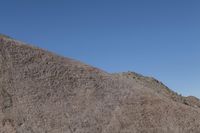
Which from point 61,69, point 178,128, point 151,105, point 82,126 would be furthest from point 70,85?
point 178,128

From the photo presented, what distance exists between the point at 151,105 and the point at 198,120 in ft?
9.22

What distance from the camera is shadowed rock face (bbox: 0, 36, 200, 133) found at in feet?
75.7

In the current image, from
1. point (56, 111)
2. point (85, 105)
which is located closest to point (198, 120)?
point (85, 105)

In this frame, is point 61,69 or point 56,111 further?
point 61,69

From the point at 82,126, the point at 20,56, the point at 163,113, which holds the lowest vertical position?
the point at 82,126

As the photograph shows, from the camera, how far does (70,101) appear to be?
24.1 m

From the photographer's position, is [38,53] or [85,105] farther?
[38,53]

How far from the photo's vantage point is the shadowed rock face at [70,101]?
909 inches

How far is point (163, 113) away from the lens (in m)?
24.1

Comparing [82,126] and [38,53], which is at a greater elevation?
[38,53]

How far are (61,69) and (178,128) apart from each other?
25.1 ft

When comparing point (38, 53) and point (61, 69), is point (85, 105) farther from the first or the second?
point (38, 53)

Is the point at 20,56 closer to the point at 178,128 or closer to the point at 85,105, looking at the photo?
the point at 85,105

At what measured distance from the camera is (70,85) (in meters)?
24.9
